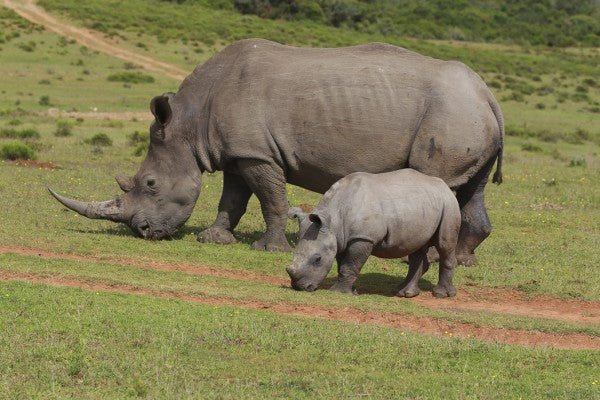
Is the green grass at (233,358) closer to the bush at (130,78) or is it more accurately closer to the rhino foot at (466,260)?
the rhino foot at (466,260)

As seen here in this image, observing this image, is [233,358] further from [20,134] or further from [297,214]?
[20,134]

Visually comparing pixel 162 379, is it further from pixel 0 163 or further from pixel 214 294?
pixel 0 163

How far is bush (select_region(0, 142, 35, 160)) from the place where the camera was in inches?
917

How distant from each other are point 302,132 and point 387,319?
403 centimetres

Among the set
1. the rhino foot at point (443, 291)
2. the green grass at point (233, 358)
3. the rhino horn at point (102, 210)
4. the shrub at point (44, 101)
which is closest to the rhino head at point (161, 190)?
the rhino horn at point (102, 210)

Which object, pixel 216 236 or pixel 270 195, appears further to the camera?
pixel 216 236

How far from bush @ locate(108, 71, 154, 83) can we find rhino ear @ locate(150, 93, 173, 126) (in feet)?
96.4

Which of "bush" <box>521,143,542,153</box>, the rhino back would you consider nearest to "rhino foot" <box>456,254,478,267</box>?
the rhino back

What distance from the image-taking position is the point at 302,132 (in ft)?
48.3

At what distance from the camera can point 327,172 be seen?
1481cm

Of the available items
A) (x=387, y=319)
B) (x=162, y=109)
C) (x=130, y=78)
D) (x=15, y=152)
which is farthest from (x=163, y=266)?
(x=130, y=78)

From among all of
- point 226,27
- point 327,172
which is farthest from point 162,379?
point 226,27

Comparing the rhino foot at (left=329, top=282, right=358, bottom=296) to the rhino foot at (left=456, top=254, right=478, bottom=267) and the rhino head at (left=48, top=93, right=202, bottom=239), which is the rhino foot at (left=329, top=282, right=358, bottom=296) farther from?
the rhino head at (left=48, top=93, right=202, bottom=239)

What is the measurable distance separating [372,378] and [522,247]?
26.1 feet
